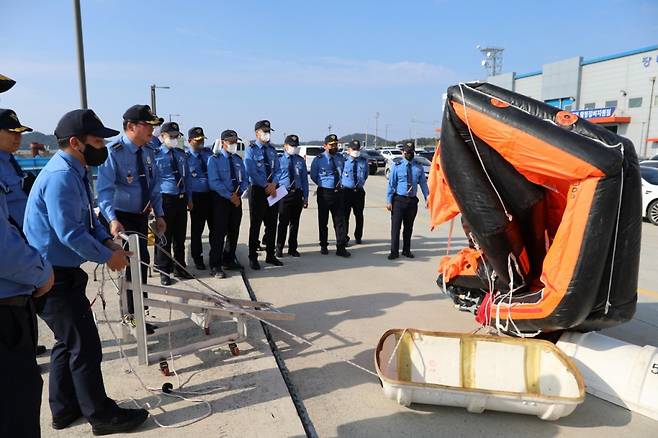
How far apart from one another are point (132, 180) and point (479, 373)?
3687 millimetres

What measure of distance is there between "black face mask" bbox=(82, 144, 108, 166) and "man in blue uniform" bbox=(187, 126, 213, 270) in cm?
368

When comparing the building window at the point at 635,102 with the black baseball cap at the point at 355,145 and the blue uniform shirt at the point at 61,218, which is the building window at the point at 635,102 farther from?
the blue uniform shirt at the point at 61,218

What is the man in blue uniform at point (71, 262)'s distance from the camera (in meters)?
2.77

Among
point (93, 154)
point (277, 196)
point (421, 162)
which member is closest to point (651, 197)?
point (421, 162)

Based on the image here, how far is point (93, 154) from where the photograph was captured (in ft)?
9.80

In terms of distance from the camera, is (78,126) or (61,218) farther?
(78,126)

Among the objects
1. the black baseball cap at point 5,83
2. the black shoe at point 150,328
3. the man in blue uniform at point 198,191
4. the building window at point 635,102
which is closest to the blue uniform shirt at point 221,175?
the man in blue uniform at point 198,191

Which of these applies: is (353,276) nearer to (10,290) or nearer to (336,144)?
(336,144)

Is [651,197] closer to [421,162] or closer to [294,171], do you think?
[421,162]

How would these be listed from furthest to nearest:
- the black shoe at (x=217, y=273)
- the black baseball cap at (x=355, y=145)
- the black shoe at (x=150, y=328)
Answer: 1. the black baseball cap at (x=355, y=145)
2. the black shoe at (x=217, y=273)
3. the black shoe at (x=150, y=328)

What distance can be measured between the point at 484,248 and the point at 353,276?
3061 millimetres

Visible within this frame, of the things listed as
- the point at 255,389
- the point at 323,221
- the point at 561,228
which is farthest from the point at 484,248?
the point at 323,221

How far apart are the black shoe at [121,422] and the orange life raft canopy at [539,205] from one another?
9.45ft

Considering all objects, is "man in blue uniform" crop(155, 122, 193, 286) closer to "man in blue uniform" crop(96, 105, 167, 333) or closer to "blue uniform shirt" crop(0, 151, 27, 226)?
"man in blue uniform" crop(96, 105, 167, 333)
